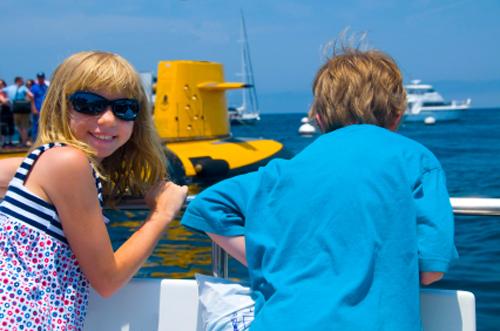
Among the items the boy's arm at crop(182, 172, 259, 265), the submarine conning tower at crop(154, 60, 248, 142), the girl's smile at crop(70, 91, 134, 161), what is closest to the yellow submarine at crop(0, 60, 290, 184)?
the submarine conning tower at crop(154, 60, 248, 142)

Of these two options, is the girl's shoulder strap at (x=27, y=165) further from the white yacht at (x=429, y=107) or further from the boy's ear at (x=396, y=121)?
the white yacht at (x=429, y=107)

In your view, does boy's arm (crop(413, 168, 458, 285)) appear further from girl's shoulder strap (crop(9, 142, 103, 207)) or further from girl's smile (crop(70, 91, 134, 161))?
girl's shoulder strap (crop(9, 142, 103, 207))

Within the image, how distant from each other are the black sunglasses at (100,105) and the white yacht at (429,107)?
7400 cm

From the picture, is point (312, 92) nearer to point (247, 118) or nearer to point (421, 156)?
point (421, 156)

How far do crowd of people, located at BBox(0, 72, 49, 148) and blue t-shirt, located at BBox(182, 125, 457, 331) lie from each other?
14023 mm

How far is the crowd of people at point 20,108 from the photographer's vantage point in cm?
1484

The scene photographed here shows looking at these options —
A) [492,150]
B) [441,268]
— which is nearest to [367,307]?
[441,268]

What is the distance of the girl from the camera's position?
185cm

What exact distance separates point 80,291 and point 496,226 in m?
8.57

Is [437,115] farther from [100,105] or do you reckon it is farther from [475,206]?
[100,105]

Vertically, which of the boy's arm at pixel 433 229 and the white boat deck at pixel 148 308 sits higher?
the boy's arm at pixel 433 229

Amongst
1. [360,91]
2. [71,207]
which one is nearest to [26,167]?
[71,207]

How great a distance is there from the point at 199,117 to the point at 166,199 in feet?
44.5

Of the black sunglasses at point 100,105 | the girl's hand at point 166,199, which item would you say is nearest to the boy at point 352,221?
the girl's hand at point 166,199
